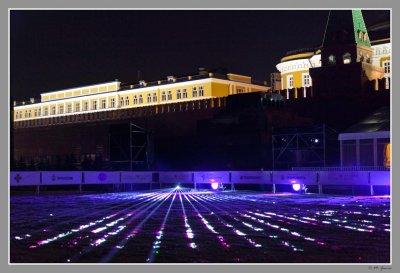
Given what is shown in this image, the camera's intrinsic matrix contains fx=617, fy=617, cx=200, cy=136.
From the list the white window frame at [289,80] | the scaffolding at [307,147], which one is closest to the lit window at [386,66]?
the white window frame at [289,80]

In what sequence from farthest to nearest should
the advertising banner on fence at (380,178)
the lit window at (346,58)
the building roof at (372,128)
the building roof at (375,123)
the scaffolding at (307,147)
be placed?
the lit window at (346,58)
the scaffolding at (307,147)
the building roof at (375,123)
the building roof at (372,128)
the advertising banner on fence at (380,178)

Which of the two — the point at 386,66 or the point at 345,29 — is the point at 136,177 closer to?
the point at 345,29

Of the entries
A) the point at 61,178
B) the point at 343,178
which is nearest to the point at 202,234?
the point at 343,178

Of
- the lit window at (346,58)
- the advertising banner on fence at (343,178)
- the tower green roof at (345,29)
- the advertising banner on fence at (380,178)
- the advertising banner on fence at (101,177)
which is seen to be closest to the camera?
the advertising banner on fence at (380,178)

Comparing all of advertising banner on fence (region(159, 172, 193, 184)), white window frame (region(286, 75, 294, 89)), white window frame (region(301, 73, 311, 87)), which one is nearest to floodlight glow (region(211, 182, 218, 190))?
advertising banner on fence (region(159, 172, 193, 184))

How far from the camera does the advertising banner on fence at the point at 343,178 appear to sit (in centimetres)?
2036

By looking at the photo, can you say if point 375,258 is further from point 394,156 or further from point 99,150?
point 99,150

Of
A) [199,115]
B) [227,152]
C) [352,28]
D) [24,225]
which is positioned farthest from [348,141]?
[24,225]

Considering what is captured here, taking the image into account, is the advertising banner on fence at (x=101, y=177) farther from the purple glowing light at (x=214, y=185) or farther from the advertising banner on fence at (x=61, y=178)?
the purple glowing light at (x=214, y=185)

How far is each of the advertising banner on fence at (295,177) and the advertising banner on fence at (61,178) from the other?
24.9 feet

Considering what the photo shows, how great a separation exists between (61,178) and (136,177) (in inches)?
138

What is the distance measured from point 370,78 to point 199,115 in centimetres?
1051

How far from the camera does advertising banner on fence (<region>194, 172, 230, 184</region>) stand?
81.8ft

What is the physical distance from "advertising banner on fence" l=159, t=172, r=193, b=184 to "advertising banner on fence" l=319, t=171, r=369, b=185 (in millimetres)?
6359
